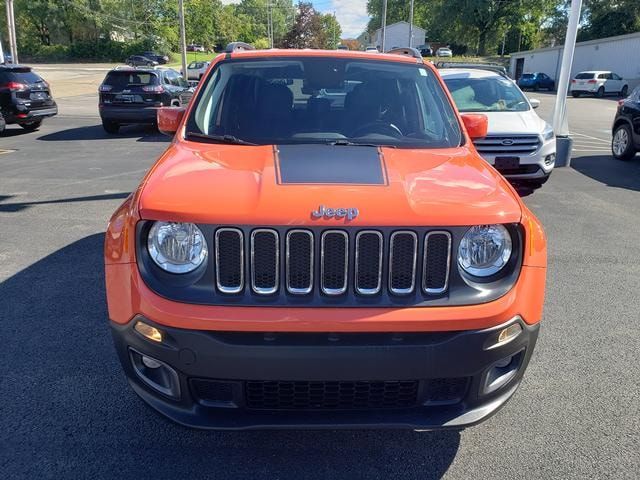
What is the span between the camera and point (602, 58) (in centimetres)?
4506

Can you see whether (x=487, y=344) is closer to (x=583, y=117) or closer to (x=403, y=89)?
(x=403, y=89)

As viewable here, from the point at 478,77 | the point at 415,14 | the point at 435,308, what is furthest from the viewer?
the point at 415,14

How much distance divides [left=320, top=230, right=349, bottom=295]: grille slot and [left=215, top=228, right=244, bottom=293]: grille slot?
33 centimetres

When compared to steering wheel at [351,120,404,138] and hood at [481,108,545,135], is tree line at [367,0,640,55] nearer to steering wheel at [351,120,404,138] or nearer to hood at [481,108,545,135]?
hood at [481,108,545,135]

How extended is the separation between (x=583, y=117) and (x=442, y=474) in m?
23.4

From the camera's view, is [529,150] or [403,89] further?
[529,150]

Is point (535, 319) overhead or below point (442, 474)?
overhead

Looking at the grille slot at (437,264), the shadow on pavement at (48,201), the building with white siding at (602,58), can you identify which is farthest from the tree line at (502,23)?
the grille slot at (437,264)

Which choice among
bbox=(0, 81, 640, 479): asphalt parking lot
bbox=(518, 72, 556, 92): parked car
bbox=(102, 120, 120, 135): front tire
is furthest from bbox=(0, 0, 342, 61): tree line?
bbox=(0, 81, 640, 479): asphalt parking lot

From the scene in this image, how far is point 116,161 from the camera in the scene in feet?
36.6

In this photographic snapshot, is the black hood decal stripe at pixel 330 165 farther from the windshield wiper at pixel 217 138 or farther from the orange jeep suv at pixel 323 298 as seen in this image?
the windshield wiper at pixel 217 138

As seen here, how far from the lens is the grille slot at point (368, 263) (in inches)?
93.6

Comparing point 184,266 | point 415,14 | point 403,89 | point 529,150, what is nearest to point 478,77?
point 529,150

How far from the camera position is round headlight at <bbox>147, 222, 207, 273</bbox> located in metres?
2.42
